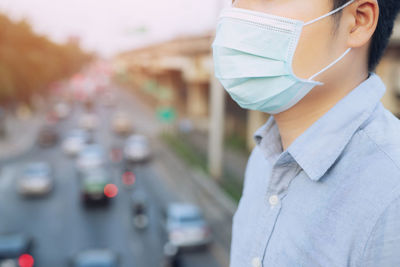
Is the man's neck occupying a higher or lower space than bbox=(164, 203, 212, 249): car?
higher

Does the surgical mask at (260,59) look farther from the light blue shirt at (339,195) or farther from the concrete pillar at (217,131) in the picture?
the concrete pillar at (217,131)

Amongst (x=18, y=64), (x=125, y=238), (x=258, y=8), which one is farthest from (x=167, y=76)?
(x=258, y=8)

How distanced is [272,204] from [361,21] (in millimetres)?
773

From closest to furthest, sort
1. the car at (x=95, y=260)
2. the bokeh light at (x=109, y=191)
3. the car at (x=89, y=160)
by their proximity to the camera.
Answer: the car at (x=95, y=260)
the bokeh light at (x=109, y=191)
the car at (x=89, y=160)

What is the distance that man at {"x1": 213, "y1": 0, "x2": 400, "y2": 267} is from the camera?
123 centimetres

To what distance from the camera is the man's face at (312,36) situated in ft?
4.95

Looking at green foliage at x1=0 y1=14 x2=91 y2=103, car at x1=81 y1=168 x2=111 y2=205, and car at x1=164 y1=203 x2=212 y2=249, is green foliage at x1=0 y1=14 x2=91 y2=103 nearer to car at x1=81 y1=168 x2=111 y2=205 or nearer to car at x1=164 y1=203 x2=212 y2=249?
car at x1=81 y1=168 x2=111 y2=205

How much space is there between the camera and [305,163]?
4.79 ft

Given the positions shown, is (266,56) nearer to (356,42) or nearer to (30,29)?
(356,42)

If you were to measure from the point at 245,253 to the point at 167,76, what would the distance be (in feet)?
183

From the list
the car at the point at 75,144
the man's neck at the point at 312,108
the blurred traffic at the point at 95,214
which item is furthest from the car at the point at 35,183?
the man's neck at the point at 312,108

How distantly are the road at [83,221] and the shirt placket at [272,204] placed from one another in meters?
10.7

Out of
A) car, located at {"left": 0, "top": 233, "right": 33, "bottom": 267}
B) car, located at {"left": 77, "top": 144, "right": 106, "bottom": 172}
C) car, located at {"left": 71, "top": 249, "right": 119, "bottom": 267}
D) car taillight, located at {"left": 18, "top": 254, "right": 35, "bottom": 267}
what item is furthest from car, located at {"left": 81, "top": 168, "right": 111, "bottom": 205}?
car, located at {"left": 71, "top": 249, "right": 119, "bottom": 267}

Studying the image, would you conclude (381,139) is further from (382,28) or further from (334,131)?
(382,28)
